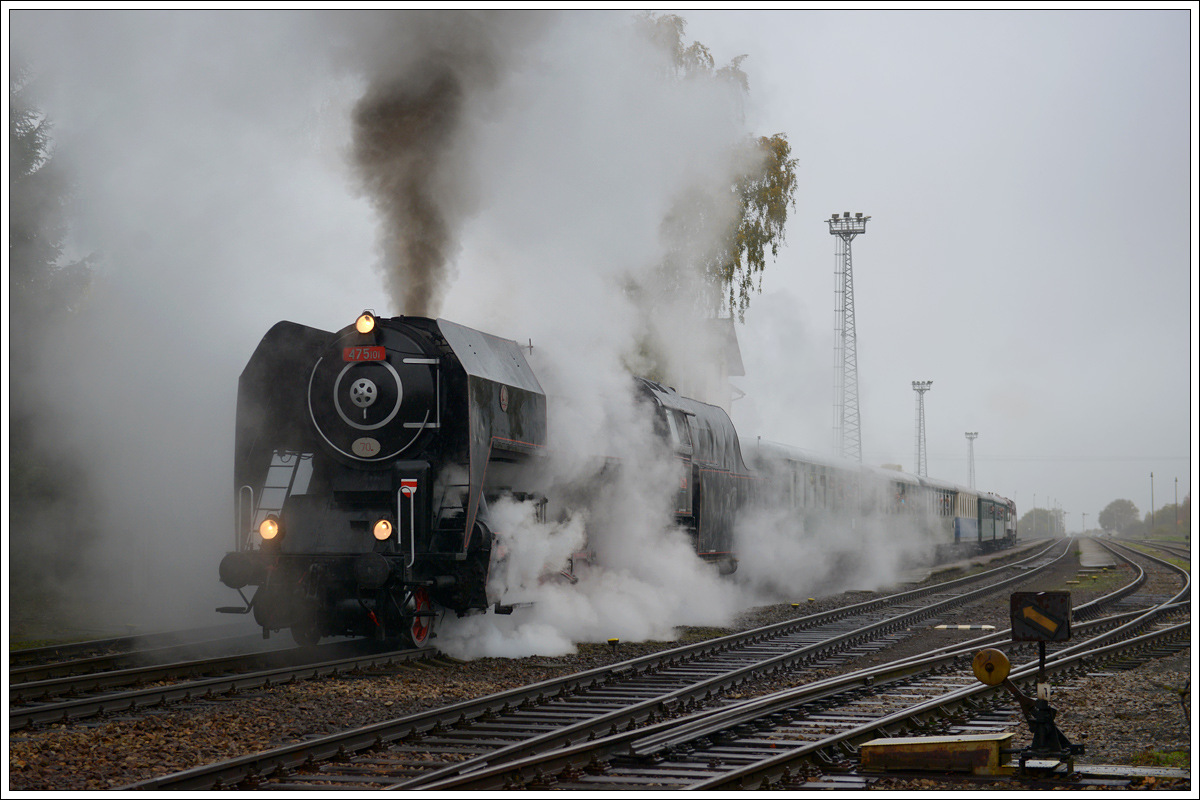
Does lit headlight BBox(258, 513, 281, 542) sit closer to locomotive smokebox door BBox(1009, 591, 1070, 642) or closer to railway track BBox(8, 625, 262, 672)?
railway track BBox(8, 625, 262, 672)

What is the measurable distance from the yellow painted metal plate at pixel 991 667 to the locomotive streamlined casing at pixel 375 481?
4675mm

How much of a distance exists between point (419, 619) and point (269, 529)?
1.70 metres

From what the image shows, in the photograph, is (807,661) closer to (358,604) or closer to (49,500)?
(358,604)

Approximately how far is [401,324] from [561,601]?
359 cm

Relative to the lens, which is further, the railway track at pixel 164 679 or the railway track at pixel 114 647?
the railway track at pixel 114 647

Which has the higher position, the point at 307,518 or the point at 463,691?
the point at 307,518

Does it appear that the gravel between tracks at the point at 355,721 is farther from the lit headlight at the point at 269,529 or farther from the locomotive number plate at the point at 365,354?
the locomotive number plate at the point at 365,354

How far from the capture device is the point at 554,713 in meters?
7.47

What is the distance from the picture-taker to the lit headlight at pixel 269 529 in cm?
962

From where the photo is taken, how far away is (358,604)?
9.47 meters

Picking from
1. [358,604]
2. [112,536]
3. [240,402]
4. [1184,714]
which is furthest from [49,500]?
[1184,714]

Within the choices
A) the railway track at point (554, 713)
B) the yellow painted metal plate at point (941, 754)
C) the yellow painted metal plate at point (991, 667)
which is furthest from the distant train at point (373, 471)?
the yellow painted metal plate at point (991, 667)

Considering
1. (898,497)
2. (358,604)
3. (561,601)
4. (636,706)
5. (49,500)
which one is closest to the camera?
(636,706)

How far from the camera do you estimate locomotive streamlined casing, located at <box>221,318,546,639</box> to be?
31.0ft
